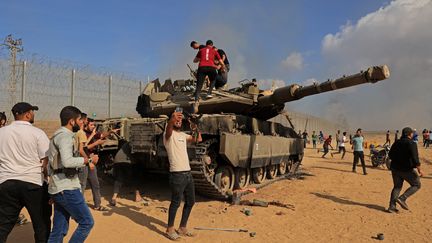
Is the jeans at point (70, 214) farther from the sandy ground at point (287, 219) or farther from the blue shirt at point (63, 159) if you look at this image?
the sandy ground at point (287, 219)

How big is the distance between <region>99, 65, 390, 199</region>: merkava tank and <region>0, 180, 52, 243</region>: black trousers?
4021 mm

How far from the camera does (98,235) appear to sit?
234 inches

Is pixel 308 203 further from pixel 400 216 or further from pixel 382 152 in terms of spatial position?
pixel 382 152

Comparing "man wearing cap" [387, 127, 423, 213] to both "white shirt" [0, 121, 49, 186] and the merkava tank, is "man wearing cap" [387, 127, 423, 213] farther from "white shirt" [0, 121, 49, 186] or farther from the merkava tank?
"white shirt" [0, 121, 49, 186]

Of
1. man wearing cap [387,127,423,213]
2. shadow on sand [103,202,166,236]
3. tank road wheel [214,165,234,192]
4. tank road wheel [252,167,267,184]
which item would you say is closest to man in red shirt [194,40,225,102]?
tank road wheel [214,165,234,192]

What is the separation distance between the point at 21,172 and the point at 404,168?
6.94 m

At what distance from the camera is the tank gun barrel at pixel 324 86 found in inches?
311

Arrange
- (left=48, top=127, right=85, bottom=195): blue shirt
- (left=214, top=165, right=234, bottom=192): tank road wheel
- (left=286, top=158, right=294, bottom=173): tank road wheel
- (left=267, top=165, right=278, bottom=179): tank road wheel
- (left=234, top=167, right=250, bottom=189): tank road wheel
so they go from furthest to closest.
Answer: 1. (left=286, top=158, right=294, bottom=173): tank road wheel
2. (left=267, top=165, right=278, bottom=179): tank road wheel
3. (left=234, top=167, right=250, bottom=189): tank road wheel
4. (left=214, top=165, right=234, bottom=192): tank road wheel
5. (left=48, top=127, right=85, bottom=195): blue shirt

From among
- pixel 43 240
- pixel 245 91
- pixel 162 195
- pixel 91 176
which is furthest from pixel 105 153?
pixel 43 240

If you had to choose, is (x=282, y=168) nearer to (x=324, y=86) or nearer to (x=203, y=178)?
(x=324, y=86)

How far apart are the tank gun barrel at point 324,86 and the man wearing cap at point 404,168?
1.41m

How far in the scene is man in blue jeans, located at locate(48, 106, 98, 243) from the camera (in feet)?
13.3

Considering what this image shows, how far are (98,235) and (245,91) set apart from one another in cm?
654

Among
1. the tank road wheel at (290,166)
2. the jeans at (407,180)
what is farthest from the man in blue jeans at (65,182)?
the tank road wheel at (290,166)
